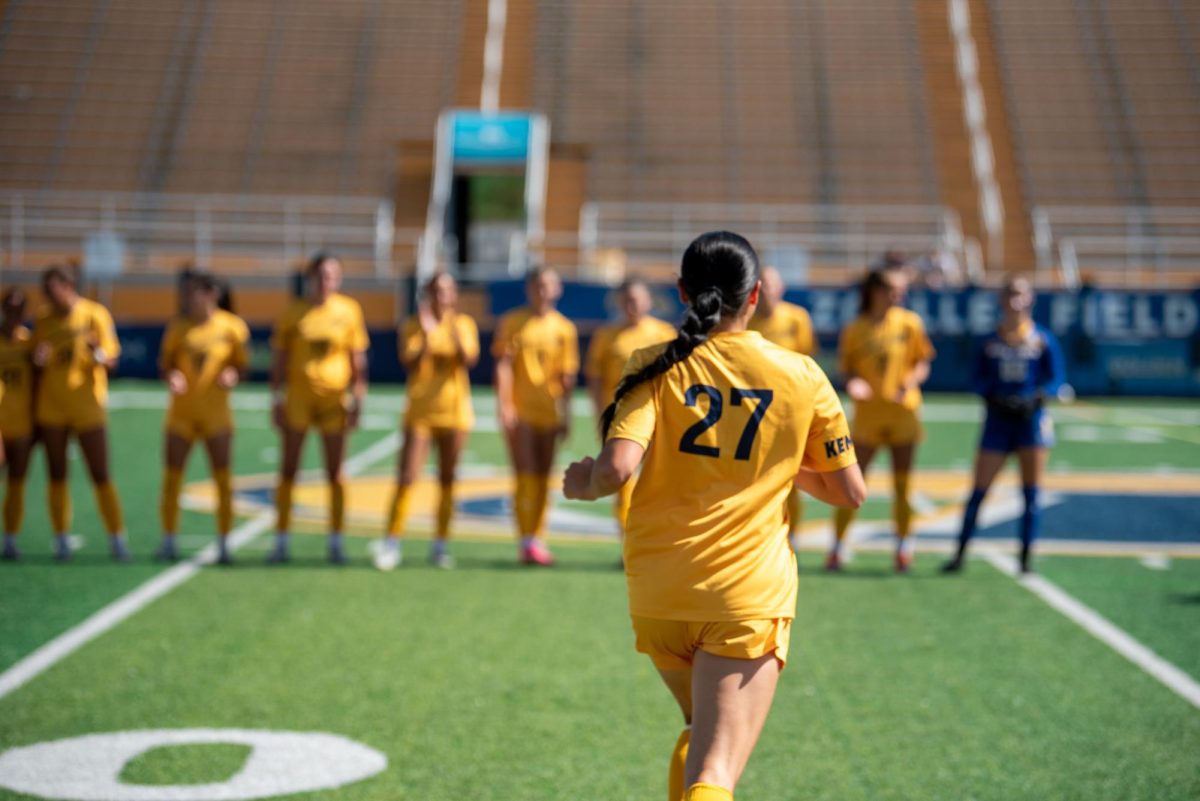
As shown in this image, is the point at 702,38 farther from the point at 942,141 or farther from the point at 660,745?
the point at 660,745

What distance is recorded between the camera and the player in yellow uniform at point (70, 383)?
8906 millimetres

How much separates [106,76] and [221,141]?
440 centimetres

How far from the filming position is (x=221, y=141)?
111 ft

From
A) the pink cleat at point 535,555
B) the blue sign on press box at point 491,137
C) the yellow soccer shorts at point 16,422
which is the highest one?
the blue sign on press box at point 491,137

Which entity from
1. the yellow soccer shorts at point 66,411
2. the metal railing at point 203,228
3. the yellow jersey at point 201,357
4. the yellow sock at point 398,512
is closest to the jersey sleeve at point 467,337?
the yellow sock at point 398,512

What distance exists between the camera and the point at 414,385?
360 inches

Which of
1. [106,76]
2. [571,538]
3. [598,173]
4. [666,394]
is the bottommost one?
[571,538]

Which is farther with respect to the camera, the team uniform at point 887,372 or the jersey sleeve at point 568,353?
the jersey sleeve at point 568,353

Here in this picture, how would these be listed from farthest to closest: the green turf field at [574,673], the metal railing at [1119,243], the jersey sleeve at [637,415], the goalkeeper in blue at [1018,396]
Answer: the metal railing at [1119,243], the goalkeeper in blue at [1018,396], the green turf field at [574,673], the jersey sleeve at [637,415]

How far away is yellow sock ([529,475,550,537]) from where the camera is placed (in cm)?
927

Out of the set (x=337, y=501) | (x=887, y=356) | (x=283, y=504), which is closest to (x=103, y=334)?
(x=283, y=504)

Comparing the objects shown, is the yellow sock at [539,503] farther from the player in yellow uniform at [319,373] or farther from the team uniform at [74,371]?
the team uniform at [74,371]

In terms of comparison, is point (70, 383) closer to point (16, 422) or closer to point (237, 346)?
point (16, 422)

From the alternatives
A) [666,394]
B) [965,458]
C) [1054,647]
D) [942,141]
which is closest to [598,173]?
[942,141]
